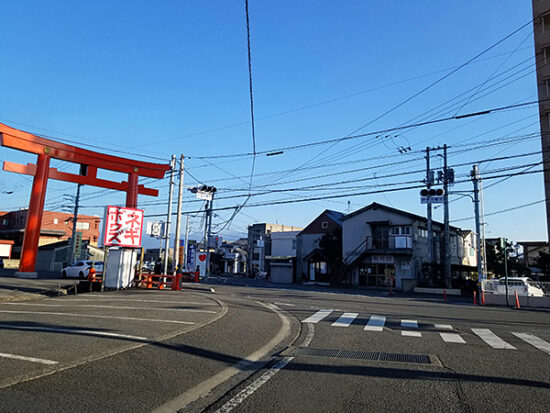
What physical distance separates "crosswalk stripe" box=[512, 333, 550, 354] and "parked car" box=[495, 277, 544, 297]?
11.1 meters

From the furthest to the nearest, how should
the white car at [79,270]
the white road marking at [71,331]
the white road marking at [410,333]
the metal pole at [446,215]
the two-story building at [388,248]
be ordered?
1. the two-story building at [388,248]
2. the white car at [79,270]
3. the metal pole at [446,215]
4. the white road marking at [410,333]
5. the white road marking at [71,331]

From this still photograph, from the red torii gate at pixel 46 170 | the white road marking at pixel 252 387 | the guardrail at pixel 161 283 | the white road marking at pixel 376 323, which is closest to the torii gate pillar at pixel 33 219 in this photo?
the red torii gate at pixel 46 170

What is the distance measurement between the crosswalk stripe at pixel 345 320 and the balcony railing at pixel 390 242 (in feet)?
73.0

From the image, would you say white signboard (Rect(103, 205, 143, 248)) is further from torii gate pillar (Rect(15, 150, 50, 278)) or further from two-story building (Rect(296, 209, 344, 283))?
two-story building (Rect(296, 209, 344, 283))

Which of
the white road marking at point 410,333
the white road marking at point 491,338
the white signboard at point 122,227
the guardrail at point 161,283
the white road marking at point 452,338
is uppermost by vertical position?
the white signboard at point 122,227

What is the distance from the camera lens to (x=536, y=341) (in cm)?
877

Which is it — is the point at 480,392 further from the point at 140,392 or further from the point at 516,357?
the point at 140,392

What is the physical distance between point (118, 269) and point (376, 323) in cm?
1339

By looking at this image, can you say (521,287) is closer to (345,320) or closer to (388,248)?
(345,320)

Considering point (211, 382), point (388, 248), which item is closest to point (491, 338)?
point (211, 382)

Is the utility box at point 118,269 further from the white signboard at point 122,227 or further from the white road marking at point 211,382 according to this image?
the white road marking at point 211,382

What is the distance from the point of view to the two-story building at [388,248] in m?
33.6

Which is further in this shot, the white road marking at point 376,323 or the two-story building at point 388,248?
the two-story building at point 388,248

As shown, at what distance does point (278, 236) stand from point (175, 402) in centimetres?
5287
